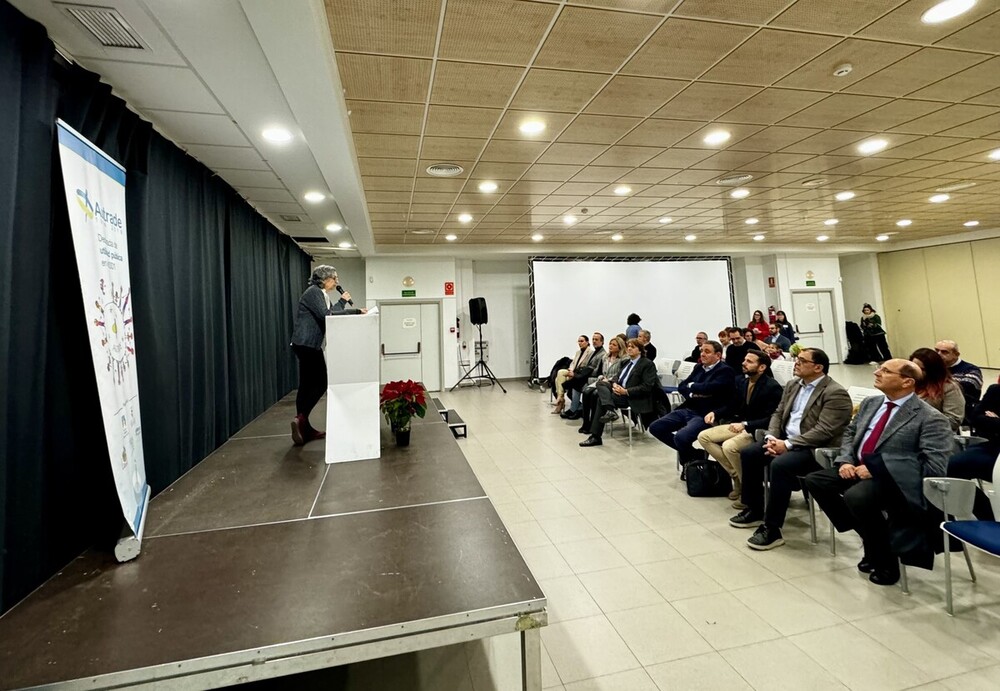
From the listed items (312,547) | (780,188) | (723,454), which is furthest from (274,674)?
(780,188)

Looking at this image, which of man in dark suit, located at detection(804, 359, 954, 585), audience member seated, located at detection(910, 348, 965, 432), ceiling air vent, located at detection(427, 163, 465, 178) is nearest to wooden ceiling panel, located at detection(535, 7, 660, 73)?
ceiling air vent, located at detection(427, 163, 465, 178)

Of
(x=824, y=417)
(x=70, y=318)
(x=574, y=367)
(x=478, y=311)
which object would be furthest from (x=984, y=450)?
(x=478, y=311)

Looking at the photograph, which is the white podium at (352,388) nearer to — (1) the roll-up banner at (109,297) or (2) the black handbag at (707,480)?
(1) the roll-up banner at (109,297)

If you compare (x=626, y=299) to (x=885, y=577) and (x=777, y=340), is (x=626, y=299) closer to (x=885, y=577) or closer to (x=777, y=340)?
(x=777, y=340)

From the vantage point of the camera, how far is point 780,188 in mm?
5984

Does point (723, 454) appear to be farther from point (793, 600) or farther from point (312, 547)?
point (312, 547)

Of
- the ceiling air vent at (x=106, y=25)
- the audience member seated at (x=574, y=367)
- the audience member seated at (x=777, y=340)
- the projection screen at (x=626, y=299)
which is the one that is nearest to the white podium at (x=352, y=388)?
the ceiling air vent at (x=106, y=25)

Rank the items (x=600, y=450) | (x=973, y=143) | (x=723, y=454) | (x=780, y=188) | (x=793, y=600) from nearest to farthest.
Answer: (x=793, y=600) → (x=723, y=454) → (x=973, y=143) → (x=600, y=450) → (x=780, y=188)

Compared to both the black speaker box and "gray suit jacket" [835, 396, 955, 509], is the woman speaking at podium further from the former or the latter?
the black speaker box

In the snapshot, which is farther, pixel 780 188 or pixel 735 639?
pixel 780 188

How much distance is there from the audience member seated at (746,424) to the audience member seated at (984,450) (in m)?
1.02

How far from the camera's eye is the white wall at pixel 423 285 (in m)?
Answer: 9.26

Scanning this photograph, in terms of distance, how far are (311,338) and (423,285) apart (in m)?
6.10

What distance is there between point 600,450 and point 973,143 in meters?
5.14
